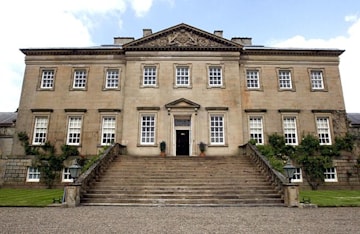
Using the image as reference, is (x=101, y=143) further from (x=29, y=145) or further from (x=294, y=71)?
(x=294, y=71)

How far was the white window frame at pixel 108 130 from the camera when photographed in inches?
778

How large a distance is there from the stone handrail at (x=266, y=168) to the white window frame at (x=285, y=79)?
6.76 m

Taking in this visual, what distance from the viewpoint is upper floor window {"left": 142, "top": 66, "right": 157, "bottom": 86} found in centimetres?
2058

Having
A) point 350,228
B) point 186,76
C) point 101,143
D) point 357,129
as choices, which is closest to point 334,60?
point 357,129

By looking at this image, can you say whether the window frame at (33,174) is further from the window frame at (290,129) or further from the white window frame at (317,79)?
the white window frame at (317,79)

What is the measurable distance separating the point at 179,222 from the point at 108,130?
1420 cm

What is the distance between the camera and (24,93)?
20594 millimetres

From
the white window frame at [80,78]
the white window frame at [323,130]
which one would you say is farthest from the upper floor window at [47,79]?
the white window frame at [323,130]

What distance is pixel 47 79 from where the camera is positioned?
2114 centimetres

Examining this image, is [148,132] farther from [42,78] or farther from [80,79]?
[42,78]

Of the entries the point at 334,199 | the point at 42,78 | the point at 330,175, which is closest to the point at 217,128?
the point at 330,175

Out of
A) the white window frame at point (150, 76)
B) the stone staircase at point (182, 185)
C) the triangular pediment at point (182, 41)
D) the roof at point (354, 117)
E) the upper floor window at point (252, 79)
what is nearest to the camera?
the stone staircase at point (182, 185)

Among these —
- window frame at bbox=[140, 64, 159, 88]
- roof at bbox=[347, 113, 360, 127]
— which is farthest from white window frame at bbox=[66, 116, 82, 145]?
roof at bbox=[347, 113, 360, 127]

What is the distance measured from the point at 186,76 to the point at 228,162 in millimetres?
8292
